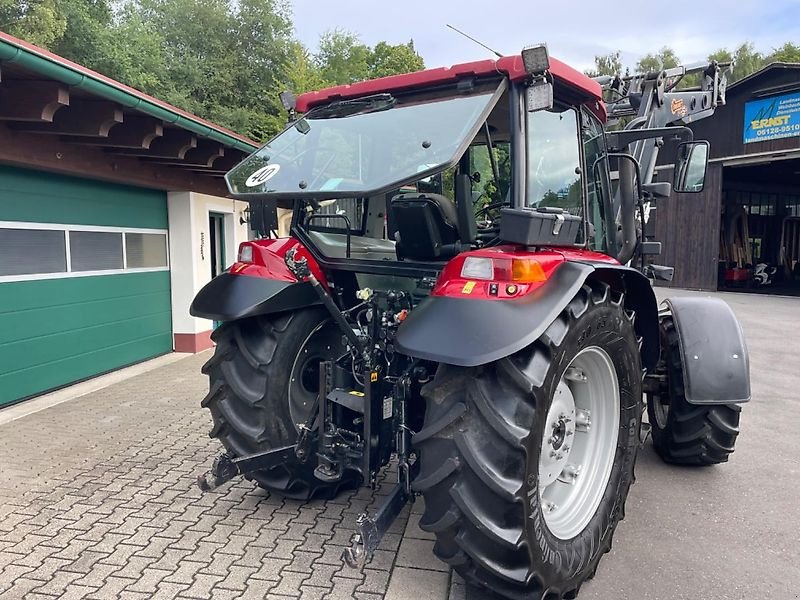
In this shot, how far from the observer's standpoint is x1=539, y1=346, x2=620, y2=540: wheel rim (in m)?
2.79

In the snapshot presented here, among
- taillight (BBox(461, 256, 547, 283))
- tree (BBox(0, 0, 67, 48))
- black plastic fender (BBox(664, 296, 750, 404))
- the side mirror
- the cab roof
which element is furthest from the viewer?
tree (BBox(0, 0, 67, 48))

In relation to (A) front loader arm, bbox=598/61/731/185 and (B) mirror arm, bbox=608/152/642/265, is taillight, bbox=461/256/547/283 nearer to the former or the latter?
(B) mirror arm, bbox=608/152/642/265

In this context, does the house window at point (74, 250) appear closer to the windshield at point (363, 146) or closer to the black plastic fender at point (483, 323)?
the windshield at point (363, 146)

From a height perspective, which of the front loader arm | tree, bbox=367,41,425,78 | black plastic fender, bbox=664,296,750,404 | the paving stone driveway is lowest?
the paving stone driveway

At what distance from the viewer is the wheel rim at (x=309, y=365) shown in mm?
3373

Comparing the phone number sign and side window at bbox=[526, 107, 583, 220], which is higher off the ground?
the phone number sign

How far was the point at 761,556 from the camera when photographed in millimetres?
3092

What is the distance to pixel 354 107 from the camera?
3.14m

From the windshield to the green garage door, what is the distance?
394 centimetres

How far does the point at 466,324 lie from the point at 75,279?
18.9ft

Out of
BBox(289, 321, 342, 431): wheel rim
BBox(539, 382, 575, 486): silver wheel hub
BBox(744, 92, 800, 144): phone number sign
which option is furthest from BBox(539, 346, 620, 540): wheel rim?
BBox(744, 92, 800, 144): phone number sign

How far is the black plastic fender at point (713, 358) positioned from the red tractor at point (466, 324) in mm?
13

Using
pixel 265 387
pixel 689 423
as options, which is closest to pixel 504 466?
pixel 265 387

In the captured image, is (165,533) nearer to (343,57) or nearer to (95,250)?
(95,250)
